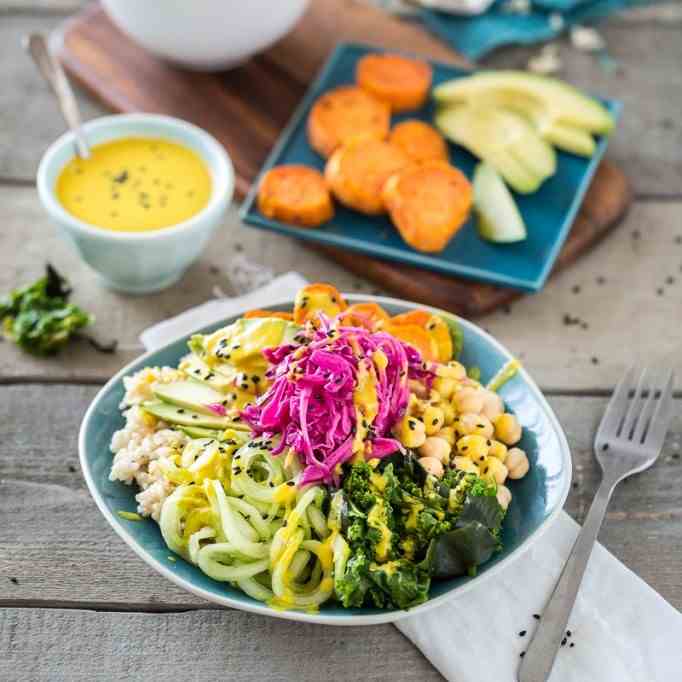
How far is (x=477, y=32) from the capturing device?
413 cm

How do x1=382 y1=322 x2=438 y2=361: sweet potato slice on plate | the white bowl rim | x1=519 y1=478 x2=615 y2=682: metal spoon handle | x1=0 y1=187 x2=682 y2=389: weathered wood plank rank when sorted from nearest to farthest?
1. x1=519 y1=478 x2=615 y2=682: metal spoon handle
2. x1=382 y1=322 x2=438 y2=361: sweet potato slice on plate
3. the white bowl rim
4. x1=0 y1=187 x2=682 y2=389: weathered wood plank

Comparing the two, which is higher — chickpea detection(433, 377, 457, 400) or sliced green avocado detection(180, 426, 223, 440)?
chickpea detection(433, 377, 457, 400)

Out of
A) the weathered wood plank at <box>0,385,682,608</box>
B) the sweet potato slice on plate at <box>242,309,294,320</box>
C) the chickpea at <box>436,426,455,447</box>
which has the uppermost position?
the chickpea at <box>436,426,455,447</box>

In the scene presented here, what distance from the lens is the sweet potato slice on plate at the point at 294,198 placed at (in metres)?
3.22

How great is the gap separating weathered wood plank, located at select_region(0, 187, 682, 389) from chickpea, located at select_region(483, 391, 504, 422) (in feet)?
1.89

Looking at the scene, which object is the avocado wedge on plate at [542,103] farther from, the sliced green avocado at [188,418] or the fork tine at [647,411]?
the sliced green avocado at [188,418]

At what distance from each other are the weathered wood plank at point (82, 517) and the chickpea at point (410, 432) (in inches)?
22.3

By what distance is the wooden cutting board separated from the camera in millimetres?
3217

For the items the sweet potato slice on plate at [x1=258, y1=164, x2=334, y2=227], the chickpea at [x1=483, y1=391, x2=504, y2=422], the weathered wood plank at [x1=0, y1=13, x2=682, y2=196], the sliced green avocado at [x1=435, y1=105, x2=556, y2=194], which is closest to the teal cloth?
the weathered wood plank at [x1=0, y1=13, x2=682, y2=196]

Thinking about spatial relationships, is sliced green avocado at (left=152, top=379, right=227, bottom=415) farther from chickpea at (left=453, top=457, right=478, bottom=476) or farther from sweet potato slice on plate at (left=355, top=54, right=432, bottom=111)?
sweet potato slice on plate at (left=355, top=54, right=432, bottom=111)

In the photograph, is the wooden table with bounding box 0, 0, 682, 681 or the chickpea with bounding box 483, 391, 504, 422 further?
the chickpea with bounding box 483, 391, 504, 422

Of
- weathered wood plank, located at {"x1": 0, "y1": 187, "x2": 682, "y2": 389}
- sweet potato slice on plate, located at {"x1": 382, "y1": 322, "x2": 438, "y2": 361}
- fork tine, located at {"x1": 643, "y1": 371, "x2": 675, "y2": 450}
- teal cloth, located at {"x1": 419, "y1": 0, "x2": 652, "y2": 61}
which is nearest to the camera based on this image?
sweet potato slice on plate, located at {"x1": 382, "y1": 322, "x2": 438, "y2": 361}

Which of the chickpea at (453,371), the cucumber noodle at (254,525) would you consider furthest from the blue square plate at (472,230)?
the cucumber noodle at (254,525)

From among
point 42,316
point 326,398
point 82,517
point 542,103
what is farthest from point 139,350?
point 542,103
